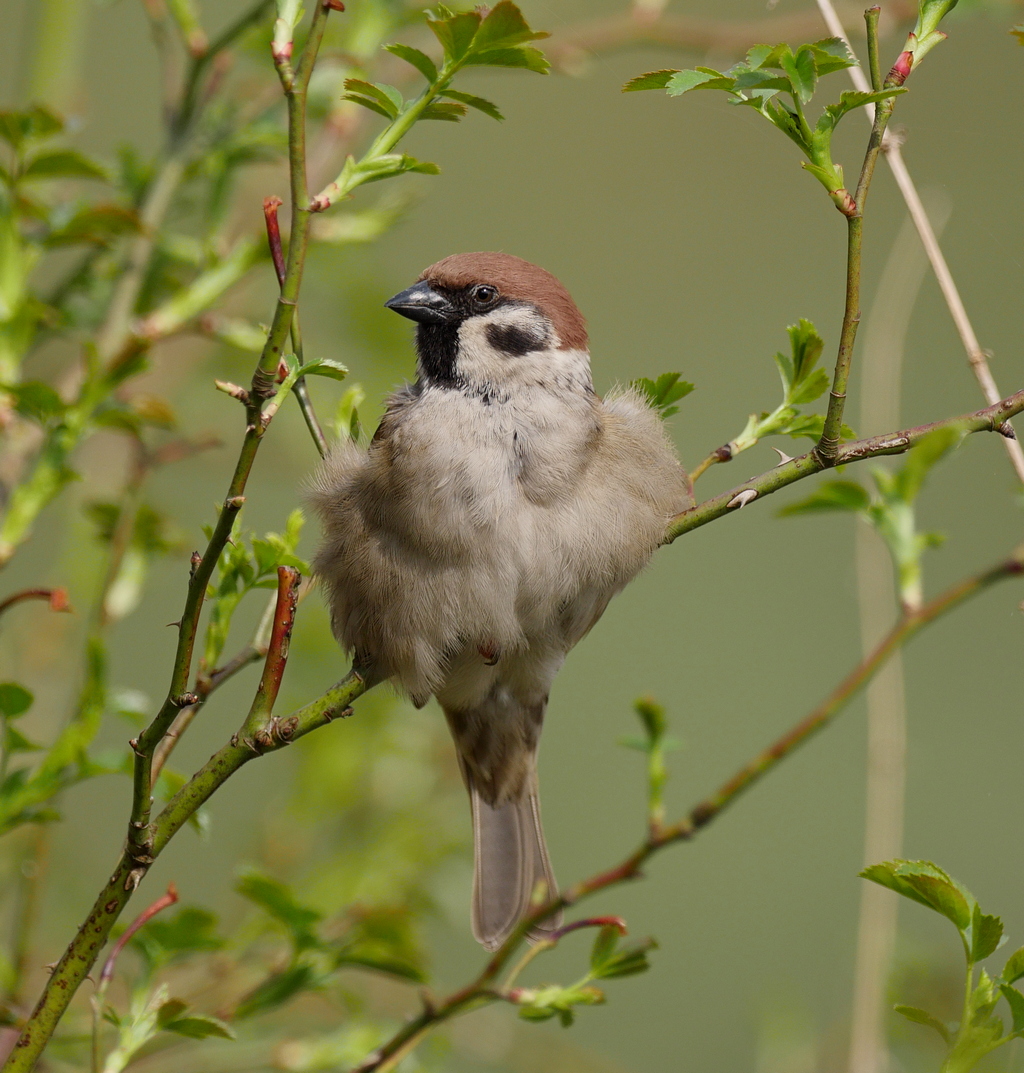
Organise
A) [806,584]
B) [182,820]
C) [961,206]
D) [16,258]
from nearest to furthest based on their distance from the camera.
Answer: [182,820]
[16,258]
[961,206]
[806,584]

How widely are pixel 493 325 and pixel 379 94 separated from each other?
97cm

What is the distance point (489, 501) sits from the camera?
77.7 inches

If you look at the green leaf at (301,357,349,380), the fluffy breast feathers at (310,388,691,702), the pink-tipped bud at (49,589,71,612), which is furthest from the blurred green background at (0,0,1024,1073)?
the green leaf at (301,357,349,380)

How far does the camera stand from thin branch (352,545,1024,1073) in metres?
1.04

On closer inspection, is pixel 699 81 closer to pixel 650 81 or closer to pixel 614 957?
pixel 650 81

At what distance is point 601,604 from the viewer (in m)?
2.14

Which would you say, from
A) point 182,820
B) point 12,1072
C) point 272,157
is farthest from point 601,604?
point 12,1072

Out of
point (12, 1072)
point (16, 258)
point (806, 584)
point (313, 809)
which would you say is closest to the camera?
point (12, 1072)

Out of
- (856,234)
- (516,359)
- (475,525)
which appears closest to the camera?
(856,234)

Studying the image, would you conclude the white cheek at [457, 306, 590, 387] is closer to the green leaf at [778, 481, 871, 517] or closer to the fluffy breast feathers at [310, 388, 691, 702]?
the fluffy breast feathers at [310, 388, 691, 702]

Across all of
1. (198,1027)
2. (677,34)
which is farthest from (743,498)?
(677,34)

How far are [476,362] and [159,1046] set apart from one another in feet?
3.89

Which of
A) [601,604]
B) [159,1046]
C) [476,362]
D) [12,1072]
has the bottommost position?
[159,1046]

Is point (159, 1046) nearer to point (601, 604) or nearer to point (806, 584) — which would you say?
point (601, 604)
